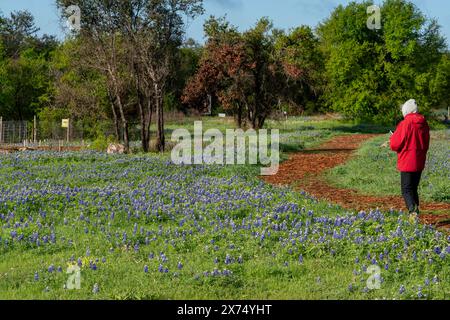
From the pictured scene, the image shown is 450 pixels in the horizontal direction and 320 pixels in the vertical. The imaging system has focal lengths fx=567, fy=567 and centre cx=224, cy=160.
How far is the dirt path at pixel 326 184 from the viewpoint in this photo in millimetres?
12211

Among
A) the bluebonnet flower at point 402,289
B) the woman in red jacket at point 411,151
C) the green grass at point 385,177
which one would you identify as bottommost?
the bluebonnet flower at point 402,289

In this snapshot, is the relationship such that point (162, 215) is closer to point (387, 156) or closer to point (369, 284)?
point (369, 284)

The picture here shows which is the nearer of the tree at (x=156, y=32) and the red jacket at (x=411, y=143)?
the red jacket at (x=411, y=143)

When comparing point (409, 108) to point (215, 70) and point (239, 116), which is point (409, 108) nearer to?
point (215, 70)

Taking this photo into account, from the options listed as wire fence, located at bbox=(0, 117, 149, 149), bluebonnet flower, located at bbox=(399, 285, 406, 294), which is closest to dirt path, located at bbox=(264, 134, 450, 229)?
bluebonnet flower, located at bbox=(399, 285, 406, 294)

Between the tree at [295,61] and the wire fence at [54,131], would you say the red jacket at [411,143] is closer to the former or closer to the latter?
the wire fence at [54,131]

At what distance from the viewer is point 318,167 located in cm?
2058

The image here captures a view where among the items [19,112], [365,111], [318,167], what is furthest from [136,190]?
[365,111]

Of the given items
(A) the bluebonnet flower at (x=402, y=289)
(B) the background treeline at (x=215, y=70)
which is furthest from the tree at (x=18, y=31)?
(A) the bluebonnet flower at (x=402, y=289)

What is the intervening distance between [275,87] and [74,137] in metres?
14.5

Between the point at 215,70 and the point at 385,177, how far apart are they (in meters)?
23.4

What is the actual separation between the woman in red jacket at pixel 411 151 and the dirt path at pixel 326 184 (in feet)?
2.62

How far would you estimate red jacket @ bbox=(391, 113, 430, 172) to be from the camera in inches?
395

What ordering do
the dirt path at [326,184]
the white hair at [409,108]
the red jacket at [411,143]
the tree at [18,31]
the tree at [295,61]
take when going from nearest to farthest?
the red jacket at [411,143]
the white hair at [409,108]
the dirt path at [326,184]
the tree at [295,61]
the tree at [18,31]
